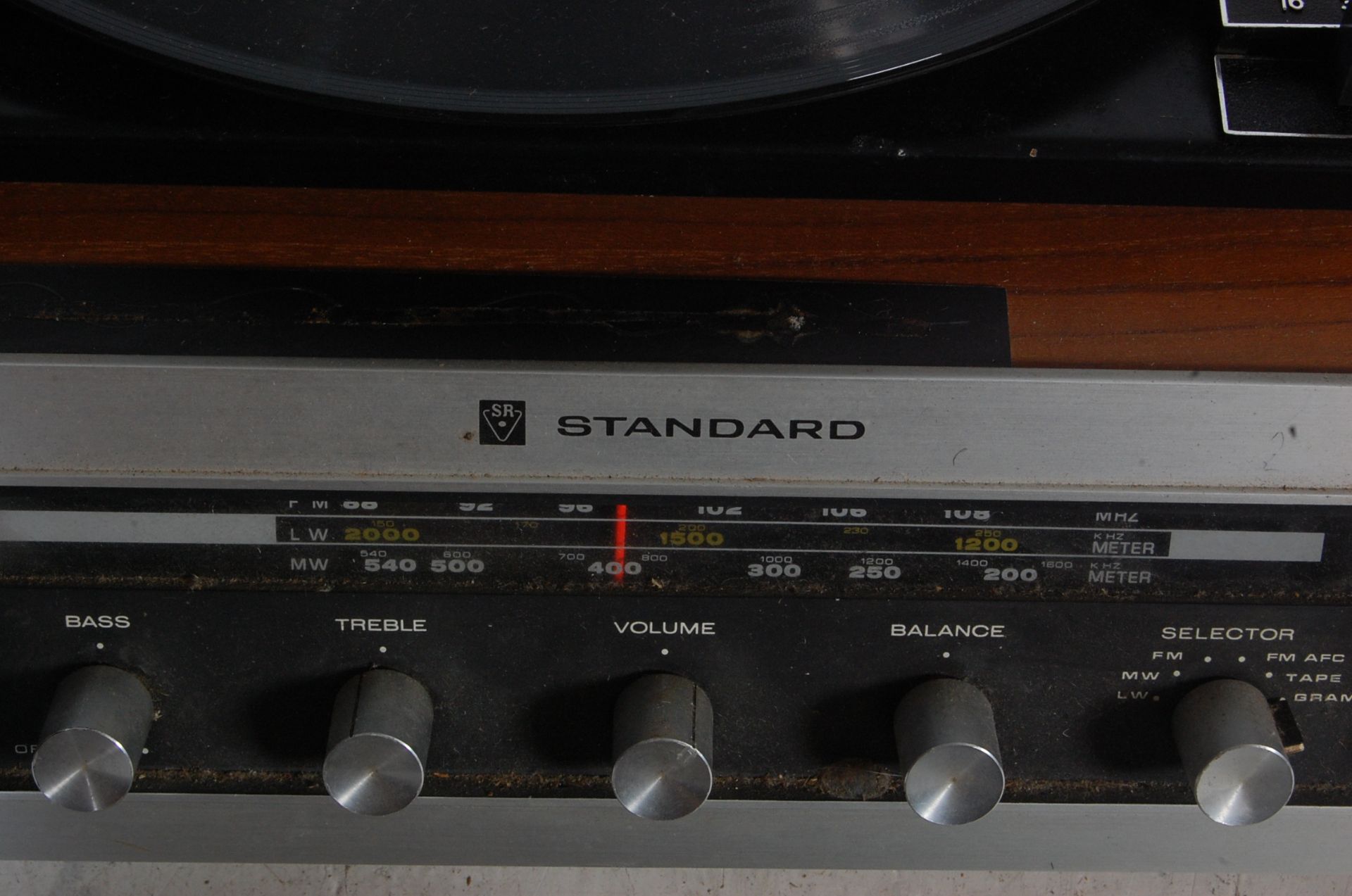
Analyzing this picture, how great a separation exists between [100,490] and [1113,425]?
0.39 m

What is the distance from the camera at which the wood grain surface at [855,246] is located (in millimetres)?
489

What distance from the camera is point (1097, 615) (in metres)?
0.50

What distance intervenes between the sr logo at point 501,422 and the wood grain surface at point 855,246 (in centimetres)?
7

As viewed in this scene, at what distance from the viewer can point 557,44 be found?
416 millimetres

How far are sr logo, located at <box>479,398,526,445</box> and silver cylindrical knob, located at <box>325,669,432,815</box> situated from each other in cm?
11

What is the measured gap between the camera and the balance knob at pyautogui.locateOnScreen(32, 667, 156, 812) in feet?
1.57

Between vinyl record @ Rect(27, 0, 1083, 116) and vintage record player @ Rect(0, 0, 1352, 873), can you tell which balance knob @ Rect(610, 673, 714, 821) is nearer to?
vintage record player @ Rect(0, 0, 1352, 873)

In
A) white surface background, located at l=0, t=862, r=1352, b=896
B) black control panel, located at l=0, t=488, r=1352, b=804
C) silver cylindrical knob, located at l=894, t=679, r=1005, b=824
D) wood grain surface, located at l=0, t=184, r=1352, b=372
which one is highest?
wood grain surface, located at l=0, t=184, r=1352, b=372

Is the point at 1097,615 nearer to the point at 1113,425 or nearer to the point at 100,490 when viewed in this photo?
the point at 1113,425

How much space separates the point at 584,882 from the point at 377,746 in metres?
0.25

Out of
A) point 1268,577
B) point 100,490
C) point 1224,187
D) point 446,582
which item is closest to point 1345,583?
point 1268,577

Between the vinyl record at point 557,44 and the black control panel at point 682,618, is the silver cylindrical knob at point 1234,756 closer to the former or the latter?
the black control panel at point 682,618

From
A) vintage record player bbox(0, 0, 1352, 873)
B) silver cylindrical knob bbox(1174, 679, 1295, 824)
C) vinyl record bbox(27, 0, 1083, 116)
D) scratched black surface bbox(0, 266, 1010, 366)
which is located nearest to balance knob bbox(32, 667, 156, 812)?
vintage record player bbox(0, 0, 1352, 873)

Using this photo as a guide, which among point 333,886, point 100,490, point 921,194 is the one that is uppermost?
point 921,194
